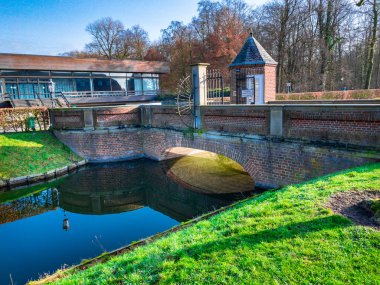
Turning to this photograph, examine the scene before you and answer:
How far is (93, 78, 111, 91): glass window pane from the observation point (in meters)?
30.3

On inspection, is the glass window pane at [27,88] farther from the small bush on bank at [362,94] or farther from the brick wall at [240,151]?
the small bush on bank at [362,94]

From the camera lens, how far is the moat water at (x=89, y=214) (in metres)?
6.42

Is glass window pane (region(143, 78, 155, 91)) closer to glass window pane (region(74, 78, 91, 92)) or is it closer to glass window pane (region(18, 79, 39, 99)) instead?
glass window pane (region(74, 78, 91, 92))

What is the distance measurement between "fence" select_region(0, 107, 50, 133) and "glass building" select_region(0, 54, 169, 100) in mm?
6693

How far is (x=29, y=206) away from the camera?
971cm

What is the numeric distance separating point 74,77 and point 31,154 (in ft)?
58.8

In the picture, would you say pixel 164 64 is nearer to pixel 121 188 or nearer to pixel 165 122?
pixel 165 122

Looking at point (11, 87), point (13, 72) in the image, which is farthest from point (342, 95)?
point (11, 87)

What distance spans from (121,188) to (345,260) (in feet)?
30.7

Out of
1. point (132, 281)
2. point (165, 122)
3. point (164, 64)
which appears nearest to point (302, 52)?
point (164, 64)

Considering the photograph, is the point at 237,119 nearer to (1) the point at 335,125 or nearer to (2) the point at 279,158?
(2) the point at 279,158

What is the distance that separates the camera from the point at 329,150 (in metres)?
6.98

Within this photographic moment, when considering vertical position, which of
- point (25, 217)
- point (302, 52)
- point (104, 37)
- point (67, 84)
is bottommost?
point (25, 217)

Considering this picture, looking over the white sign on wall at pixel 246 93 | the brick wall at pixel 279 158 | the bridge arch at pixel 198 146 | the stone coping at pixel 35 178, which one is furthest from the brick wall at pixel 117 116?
the white sign on wall at pixel 246 93
